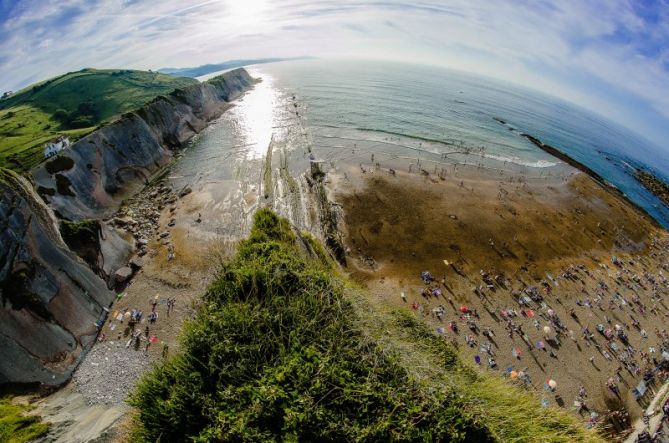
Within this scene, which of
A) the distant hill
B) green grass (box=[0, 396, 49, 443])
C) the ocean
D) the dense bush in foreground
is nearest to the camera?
the dense bush in foreground

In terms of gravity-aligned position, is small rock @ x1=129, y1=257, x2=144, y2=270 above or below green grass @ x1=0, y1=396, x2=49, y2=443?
above

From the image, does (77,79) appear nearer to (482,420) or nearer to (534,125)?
(482,420)

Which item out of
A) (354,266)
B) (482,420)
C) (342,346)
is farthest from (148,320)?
(482,420)

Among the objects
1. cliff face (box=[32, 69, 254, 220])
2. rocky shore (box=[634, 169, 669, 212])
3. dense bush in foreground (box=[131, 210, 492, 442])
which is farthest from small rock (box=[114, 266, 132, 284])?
rocky shore (box=[634, 169, 669, 212])

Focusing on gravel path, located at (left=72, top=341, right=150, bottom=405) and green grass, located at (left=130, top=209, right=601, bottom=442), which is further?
gravel path, located at (left=72, top=341, right=150, bottom=405)

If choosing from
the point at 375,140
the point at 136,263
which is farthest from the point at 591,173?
the point at 136,263

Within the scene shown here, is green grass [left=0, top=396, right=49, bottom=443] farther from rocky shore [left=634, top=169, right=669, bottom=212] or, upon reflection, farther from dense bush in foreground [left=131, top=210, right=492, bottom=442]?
rocky shore [left=634, top=169, right=669, bottom=212]
